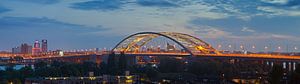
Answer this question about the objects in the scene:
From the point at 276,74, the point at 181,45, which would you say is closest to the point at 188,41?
the point at 181,45

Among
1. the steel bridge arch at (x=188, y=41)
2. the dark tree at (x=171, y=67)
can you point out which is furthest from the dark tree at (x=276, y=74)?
the steel bridge arch at (x=188, y=41)

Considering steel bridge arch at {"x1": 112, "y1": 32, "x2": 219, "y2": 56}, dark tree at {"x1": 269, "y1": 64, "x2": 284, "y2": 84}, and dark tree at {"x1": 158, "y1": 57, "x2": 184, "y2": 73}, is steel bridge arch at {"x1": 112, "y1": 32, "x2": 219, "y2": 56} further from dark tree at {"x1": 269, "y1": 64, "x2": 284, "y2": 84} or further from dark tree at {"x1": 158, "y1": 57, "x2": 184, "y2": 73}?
dark tree at {"x1": 269, "y1": 64, "x2": 284, "y2": 84}

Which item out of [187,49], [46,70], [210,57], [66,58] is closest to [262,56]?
[210,57]

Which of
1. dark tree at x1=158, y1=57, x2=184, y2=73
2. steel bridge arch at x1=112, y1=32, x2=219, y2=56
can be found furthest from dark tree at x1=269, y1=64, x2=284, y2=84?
steel bridge arch at x1=112, y1=32, x2=219, y2=56

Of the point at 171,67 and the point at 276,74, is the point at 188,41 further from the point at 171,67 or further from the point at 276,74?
the point at 276,74

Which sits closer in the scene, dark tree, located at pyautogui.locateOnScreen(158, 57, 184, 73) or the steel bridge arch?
dark tree, located at pyautogui.locateOnScreen(158, 57, 184, 73)

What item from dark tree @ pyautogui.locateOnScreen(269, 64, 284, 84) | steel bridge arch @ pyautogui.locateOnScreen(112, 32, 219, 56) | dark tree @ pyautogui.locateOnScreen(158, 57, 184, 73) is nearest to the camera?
dark tree @ pyautogui.locateOnScreen(269, 64, 284, 84)

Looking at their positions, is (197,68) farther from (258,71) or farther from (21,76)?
(21,76)

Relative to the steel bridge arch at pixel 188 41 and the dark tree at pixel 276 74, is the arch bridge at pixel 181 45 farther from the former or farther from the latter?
the dark tree at pixel 276 74

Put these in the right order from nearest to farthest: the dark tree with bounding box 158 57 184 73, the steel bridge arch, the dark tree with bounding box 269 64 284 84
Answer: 1. the dark tree with bounding box 269 64 284 84
2. the dark tree with bounding box 158 57 184 73
3. the steel bridge arch

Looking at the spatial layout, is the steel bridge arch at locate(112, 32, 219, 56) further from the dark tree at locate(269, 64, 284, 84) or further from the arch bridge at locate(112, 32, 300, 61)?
the dark tree at locate(269, 64, 284, 84)

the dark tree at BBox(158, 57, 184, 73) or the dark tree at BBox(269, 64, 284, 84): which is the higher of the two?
the dark tree at BBox(269, 64, 284, 84)

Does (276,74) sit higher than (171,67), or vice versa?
(276,74)
